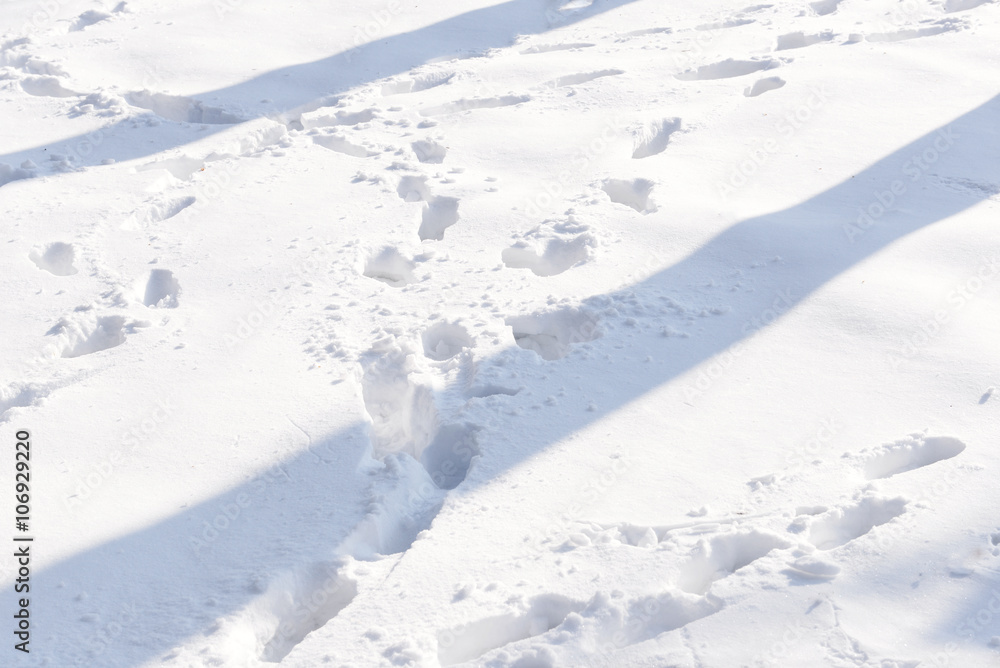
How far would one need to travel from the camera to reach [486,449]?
10.4 feet

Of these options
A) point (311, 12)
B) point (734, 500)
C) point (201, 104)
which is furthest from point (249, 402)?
point (311, 12)

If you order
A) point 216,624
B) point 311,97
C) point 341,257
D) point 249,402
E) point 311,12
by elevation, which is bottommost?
point 216,624

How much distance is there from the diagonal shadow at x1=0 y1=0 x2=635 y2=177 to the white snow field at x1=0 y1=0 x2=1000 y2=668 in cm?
4

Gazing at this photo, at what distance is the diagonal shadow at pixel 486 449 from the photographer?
2666mm

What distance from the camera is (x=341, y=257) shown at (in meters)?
4.26

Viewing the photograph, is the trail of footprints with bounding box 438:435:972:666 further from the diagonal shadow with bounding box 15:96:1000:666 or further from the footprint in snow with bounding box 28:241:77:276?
the footprint in snow with bounding box 28:241:77:276

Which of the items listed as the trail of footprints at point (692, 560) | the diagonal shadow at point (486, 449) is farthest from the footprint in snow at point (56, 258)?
the trail of footprints at point (692, 560)

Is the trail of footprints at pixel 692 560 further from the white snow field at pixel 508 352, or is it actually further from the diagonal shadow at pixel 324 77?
the diagonal shadow at pixel 324 77

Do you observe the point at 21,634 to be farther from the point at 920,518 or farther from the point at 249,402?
the point at 920,518

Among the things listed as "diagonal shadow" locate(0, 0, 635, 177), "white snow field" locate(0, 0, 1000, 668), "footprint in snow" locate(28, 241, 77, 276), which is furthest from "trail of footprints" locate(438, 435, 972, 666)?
"diagonal shadow" locate(0, 0, 635, 177)

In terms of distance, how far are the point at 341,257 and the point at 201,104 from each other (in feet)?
7.17

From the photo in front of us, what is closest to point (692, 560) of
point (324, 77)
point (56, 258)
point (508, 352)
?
point (508, 352)

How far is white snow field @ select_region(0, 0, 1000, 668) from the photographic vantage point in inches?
102

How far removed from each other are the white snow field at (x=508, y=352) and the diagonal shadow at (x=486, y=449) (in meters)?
0.01
